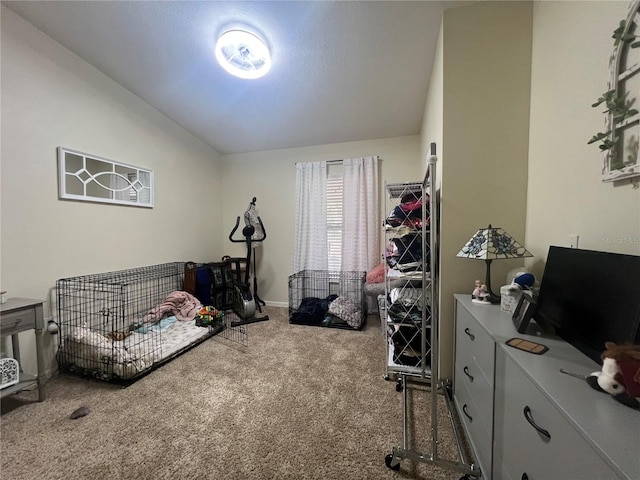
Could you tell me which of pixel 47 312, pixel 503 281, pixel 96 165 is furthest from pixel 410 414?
pixel 96 165

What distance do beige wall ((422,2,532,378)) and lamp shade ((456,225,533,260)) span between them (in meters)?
0.28

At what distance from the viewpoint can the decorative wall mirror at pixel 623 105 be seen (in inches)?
31.8

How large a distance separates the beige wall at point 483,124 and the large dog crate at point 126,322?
8.02ft

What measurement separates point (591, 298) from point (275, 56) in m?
2.54

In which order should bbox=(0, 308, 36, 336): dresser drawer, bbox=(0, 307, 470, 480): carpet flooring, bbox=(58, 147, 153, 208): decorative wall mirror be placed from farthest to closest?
bbox=(58, 147, 153, 208): decorative wall mirror
bbox=(0, 308, 36, 336): dresser drawer
bbox=(0, 307, 470, 480): carpet flooring

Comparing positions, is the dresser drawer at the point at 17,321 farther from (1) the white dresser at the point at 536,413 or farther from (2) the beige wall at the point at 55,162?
(1) the white dresser at the point at 536,413

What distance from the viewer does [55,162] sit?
2.06 m

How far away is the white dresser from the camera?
520 millimetres

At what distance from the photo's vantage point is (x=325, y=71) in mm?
2281

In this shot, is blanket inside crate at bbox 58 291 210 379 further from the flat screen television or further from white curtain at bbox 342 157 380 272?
the flat screen television

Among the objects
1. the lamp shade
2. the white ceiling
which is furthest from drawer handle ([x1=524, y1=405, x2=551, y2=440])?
the white ceiling

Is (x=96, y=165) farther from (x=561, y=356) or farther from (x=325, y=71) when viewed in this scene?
(x=561, y=356)

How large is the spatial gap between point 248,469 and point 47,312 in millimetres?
2062

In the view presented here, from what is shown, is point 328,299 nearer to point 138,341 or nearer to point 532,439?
point 138,341
